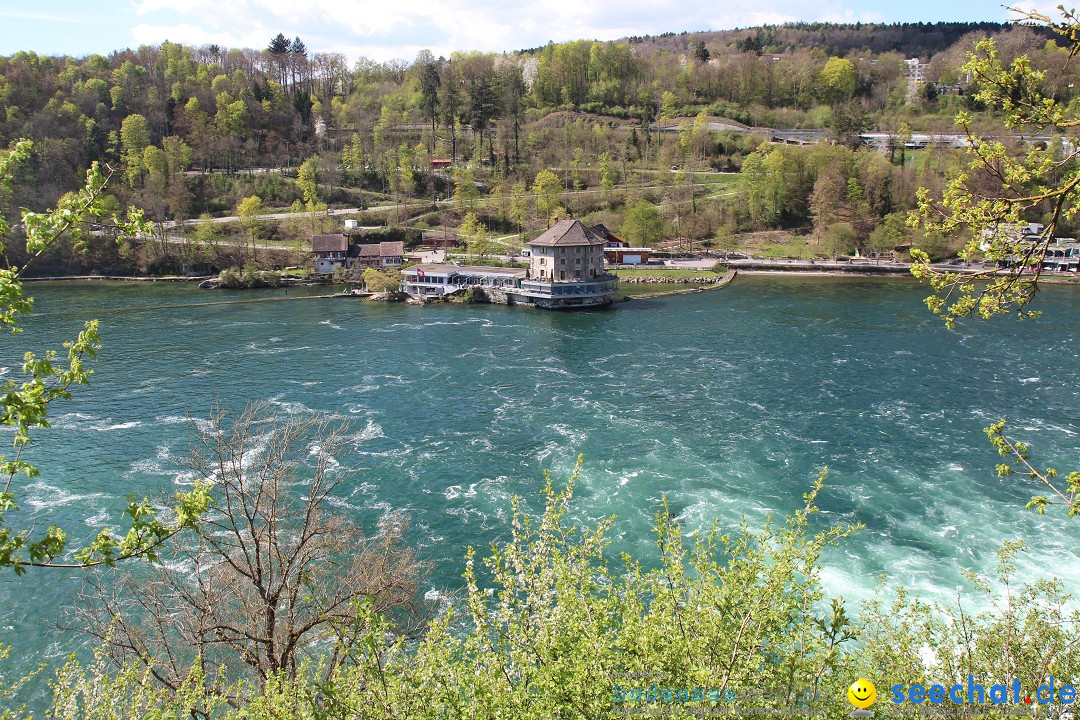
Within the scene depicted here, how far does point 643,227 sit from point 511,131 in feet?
155

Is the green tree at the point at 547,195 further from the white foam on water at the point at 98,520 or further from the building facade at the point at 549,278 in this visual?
the white foam on water at the point at 98,520

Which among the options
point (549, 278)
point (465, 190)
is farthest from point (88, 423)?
point (465, 190)

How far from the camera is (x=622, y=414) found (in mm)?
33906

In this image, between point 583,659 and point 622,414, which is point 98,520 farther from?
point 583,659

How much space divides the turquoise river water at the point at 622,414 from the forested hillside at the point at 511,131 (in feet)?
119

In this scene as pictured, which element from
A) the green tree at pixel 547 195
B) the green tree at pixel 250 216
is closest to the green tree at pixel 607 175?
the green tree at pixel 547 195

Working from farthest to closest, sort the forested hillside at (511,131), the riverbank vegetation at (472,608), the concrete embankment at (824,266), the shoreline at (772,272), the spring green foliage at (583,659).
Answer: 1. the forested hillside at (511,131)
2. the concrete embankment at (824,266)
3. the shoreline at (772,272)
4. the spring green foliage at (583,659)
5. the riverbank vegetation at (472,608)

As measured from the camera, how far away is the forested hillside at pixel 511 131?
90.9 meters

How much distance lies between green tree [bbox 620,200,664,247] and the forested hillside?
5.61 meters

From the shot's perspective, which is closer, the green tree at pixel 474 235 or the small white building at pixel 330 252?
the small white building at pixel 330 252

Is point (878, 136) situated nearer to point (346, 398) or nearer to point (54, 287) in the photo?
point (346, 398)

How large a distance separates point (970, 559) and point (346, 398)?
28458 millimetres

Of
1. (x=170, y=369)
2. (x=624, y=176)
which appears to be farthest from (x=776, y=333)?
(x=624, y=176)

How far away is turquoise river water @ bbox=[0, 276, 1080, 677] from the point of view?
75.8 feet
